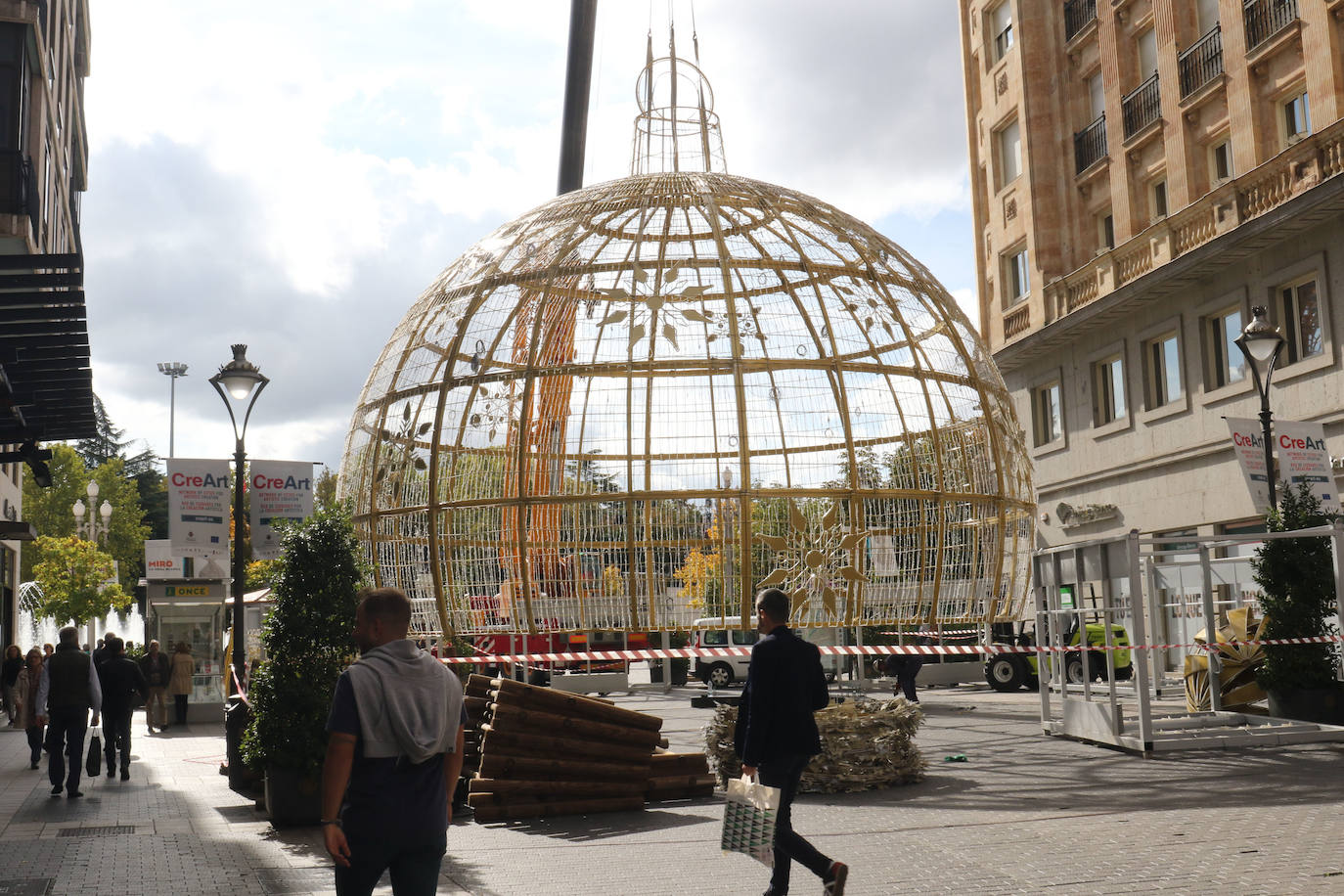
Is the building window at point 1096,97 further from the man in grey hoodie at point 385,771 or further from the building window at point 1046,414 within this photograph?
the man in grey hoodie at point 385,771

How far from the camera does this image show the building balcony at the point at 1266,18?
2278cm

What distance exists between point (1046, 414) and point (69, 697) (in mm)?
24880

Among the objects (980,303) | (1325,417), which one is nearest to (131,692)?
(1325,417)

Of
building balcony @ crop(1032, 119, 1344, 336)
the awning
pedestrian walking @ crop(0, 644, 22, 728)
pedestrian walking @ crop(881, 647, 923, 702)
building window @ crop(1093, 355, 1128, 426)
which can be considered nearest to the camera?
the awning

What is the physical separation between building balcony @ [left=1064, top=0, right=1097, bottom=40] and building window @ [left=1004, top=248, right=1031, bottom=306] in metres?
5.42

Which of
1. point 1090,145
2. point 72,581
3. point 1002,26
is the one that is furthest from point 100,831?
point 72,581

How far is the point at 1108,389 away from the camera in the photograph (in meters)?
29.1

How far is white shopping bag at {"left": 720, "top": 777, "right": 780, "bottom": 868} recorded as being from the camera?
20.7ft

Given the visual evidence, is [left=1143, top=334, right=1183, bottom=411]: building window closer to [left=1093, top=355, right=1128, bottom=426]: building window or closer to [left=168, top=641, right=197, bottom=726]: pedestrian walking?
[left=1093, top=355, right=1128, bottom=426]: building window

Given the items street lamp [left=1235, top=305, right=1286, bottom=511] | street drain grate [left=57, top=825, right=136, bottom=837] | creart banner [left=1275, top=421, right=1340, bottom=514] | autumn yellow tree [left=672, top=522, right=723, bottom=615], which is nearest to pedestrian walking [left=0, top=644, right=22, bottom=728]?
street drain grate [left=57, top=825, right=136, bottom=837]

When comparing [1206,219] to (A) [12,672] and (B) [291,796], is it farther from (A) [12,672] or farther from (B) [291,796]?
(A) [12,672]

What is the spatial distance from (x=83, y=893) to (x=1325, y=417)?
20001mm

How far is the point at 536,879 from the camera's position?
7.76 metres

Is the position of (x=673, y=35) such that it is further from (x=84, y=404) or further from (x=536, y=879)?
(x=84, y=404)
